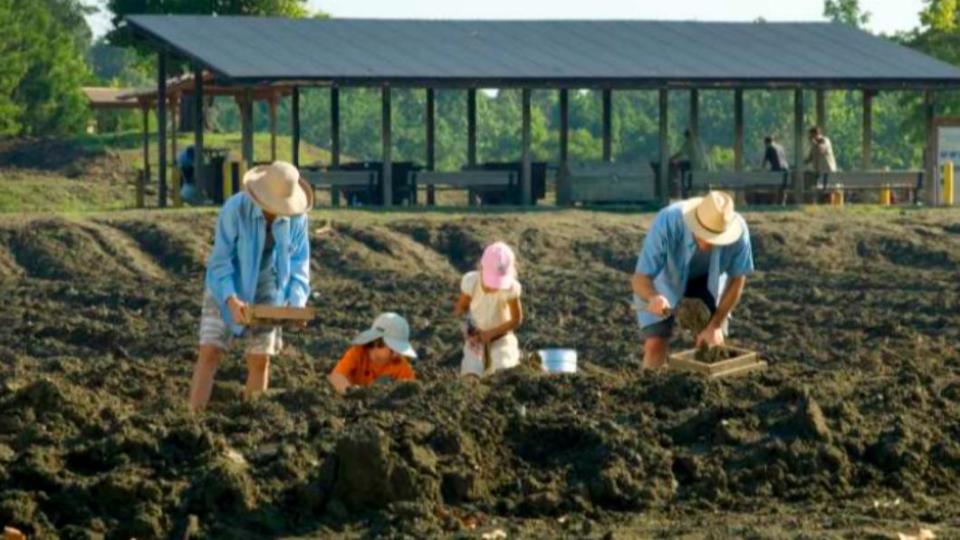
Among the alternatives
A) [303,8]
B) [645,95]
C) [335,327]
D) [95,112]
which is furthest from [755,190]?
[645,95]

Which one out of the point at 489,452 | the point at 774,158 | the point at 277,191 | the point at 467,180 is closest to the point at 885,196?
the point at 774,158

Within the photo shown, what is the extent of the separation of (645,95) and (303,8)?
60362mm

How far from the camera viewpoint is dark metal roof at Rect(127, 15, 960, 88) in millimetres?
37969

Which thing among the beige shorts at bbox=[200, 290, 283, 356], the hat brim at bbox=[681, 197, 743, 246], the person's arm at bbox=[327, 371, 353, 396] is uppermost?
the hat brim at bbox=[681, 197, 743, 246]

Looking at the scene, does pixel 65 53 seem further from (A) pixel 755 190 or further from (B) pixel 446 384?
(B) pixel 446 384

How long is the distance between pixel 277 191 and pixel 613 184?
2404 cm

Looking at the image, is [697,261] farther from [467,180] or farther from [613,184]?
[613,184]

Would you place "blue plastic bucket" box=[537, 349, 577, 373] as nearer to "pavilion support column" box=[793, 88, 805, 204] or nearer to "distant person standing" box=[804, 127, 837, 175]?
"pavilion support column" box=[793, 88, 805, 204]

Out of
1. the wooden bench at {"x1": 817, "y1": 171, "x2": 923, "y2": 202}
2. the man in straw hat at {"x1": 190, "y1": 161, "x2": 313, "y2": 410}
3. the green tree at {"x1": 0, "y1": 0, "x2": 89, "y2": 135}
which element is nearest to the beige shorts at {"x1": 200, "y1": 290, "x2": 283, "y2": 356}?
the man in straw hat at {"x1": 190, "y1": 161, "x2": 313, "y2": 410}

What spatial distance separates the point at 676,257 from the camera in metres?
15.6

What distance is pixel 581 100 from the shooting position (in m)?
112

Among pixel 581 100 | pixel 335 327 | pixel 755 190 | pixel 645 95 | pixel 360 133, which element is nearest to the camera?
pixel 335 327

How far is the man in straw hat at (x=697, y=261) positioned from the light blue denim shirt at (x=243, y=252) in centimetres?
194

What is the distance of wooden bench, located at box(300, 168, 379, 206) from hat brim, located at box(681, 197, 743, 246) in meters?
21.4
